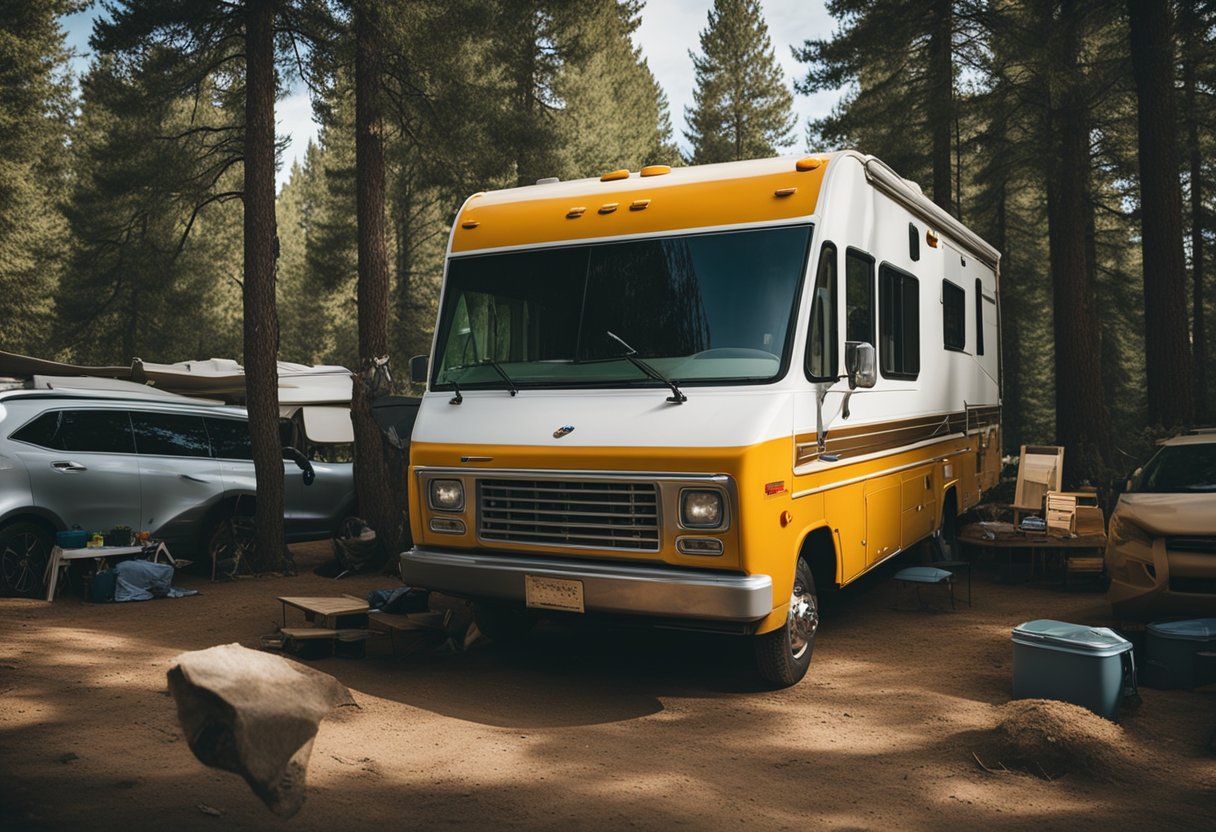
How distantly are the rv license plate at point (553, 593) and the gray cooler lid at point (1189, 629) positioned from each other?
Result: 3605 millimetres

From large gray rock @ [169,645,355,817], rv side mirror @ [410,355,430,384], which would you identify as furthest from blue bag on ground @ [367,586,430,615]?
large gray rock @ [169,645,355,817]

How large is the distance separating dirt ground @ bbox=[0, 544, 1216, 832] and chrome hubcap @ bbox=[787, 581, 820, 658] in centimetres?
30

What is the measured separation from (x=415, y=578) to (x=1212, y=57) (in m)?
14.2

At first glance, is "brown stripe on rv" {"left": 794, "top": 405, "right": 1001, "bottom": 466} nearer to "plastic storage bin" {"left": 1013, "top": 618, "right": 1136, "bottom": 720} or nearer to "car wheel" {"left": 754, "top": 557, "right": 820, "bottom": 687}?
"car wheel" {"left": 754, "top": 557, "right": 820, "bottom": 687}

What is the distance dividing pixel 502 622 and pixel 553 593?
1577mm

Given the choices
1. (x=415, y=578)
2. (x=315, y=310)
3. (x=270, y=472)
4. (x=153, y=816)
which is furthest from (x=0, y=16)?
(x=315, y=310)

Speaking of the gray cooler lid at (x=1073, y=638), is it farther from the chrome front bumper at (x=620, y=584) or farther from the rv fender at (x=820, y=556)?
the chrome front bumper at (x=620, y=584)

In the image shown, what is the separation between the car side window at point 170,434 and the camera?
1012cm

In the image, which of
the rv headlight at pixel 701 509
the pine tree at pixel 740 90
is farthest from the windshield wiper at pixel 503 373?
the pine tree at pixel 740 90

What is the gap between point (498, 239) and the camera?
274 inches

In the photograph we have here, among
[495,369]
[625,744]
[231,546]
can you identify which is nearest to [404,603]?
[495,369]

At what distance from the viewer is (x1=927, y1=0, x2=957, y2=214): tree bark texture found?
1644cm

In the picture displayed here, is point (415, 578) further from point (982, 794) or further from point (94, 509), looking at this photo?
point (94, 509)

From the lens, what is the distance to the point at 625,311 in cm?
634
